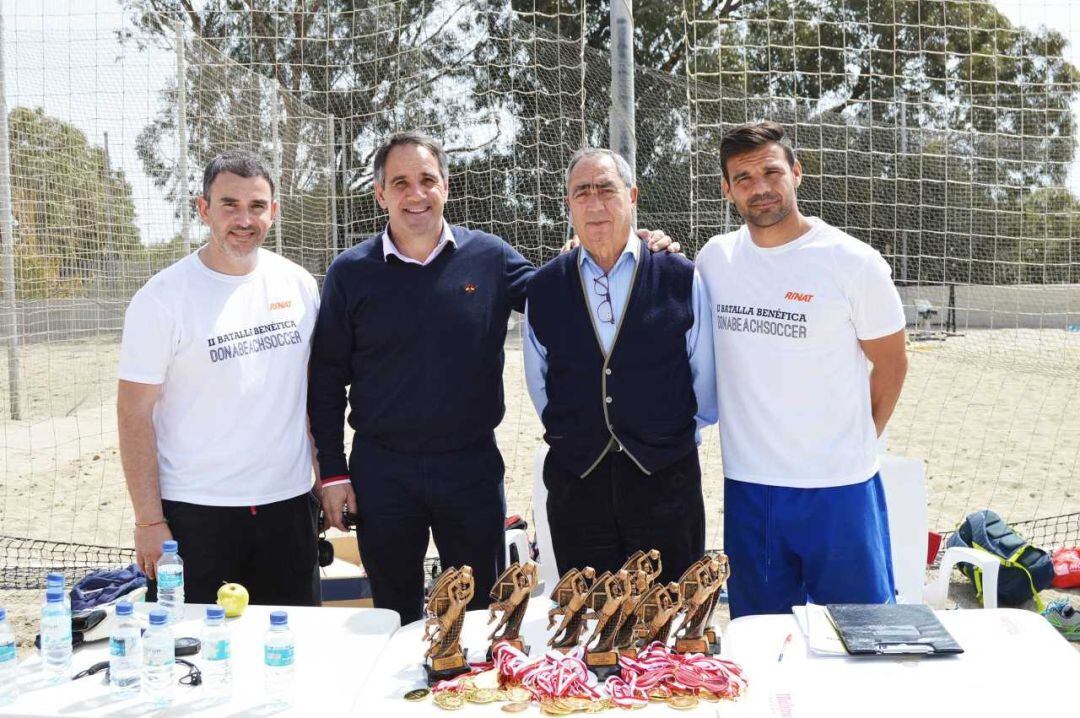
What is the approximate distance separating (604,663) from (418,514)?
1004 mm

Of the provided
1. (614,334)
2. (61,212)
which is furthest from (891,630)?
(61,212)

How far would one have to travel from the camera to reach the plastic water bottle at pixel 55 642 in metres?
1.96

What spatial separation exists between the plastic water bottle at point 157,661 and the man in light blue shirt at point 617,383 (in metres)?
1.18

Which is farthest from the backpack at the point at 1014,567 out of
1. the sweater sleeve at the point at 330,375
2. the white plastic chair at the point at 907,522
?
the sweater sleeve at the point at 330,375

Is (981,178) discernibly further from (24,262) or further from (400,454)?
(24,262)

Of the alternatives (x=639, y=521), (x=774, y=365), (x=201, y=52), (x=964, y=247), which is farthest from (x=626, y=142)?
(x=964, y=247)

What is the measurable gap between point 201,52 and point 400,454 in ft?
19.8

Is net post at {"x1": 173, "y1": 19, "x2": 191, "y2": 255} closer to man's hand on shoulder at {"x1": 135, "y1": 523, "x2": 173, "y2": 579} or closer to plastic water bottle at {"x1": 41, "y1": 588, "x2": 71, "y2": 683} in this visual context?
man's hand on shoulder at {"x1": 135, "y1": 523, "x2": 173, "y2": 579}

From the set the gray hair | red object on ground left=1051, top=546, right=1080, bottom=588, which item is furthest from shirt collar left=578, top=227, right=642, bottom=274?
red object on ground left=1051, top=546, right=1080, bottom=588

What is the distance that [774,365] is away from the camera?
8.89 ft

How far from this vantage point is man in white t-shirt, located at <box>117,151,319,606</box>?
8.79 ft

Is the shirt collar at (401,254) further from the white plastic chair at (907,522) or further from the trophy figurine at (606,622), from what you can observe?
the white plastic chair at (907,522)

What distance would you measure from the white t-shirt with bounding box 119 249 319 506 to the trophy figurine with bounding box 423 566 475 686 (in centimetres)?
94

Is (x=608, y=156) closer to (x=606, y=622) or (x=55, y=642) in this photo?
(x=606, y=622)
